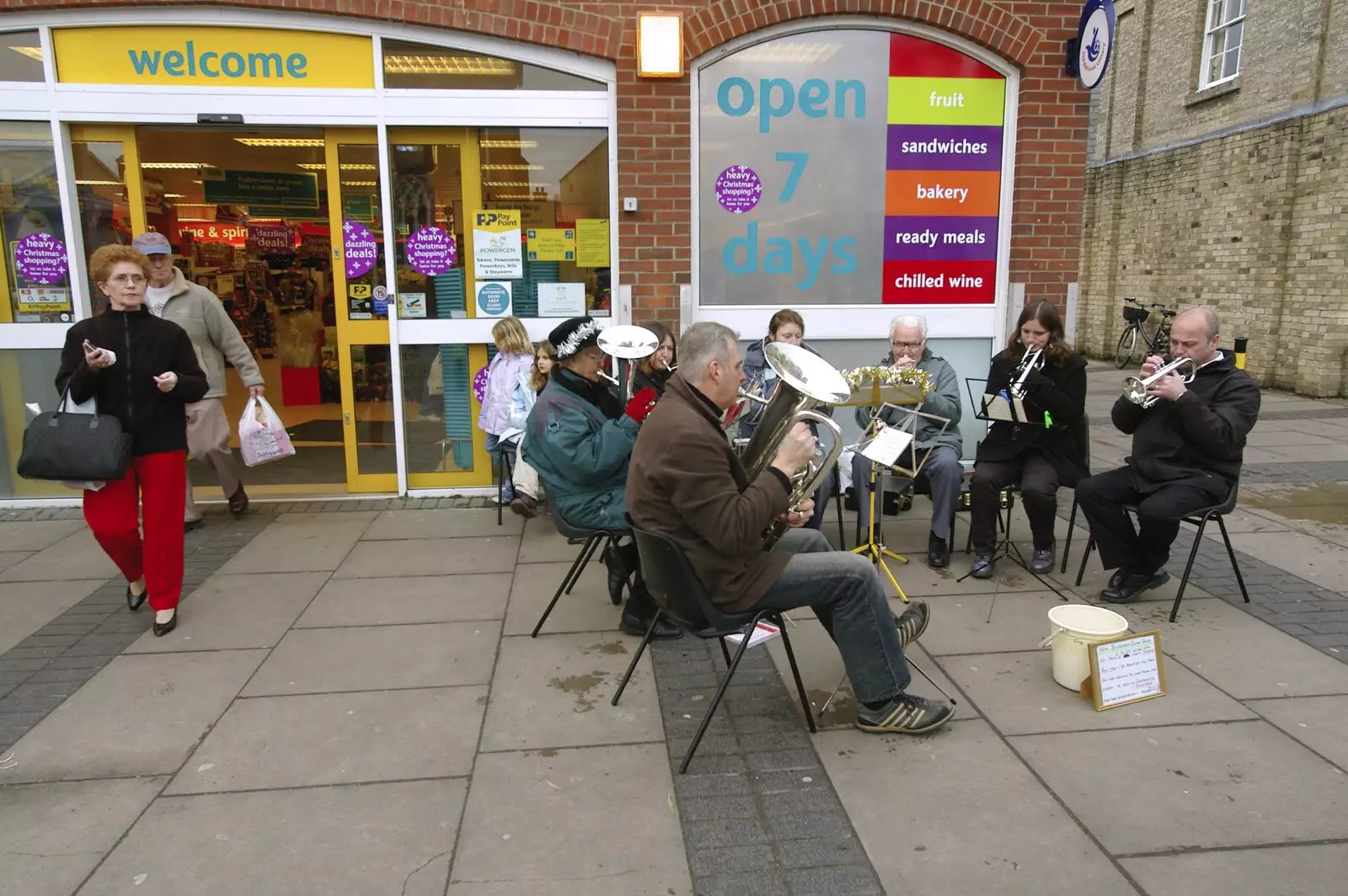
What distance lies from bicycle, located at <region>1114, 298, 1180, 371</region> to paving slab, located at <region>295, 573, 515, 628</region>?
42.3 feet

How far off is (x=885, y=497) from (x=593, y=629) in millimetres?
2714

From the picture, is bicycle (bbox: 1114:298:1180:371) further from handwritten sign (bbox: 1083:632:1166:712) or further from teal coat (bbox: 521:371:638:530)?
teal coat (bbox: 521:371:638:530)

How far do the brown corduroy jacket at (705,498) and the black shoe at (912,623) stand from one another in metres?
0.81

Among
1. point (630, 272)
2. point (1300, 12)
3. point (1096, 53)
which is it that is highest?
point (1300, 12)

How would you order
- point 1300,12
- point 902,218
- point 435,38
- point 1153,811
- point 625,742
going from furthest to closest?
point 1300,12 → point 902,218 → point 435,38 → point 625,742 → point 1153,811

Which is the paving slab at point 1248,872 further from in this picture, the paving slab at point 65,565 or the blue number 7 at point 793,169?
the paving slab at point 65,565

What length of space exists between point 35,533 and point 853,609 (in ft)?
18.5

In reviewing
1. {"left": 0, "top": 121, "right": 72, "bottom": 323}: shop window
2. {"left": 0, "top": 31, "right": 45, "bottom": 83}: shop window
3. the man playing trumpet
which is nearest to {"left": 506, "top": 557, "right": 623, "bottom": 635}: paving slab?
the man playing trumpet

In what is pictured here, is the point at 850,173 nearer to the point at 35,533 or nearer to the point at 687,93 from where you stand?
the point at 687,93

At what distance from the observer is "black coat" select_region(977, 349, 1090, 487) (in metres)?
4.78

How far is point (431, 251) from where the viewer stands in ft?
21.1

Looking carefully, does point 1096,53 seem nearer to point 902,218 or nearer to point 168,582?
point 902,218

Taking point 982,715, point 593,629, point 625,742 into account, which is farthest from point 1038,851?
point 593,629

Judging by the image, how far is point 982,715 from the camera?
344cm
